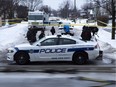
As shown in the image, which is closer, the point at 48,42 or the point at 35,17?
the point at 48,42

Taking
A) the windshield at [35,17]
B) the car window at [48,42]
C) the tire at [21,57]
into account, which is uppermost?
the car window at [48,42]

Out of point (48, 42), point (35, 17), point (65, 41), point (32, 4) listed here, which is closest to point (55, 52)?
point (48, 42)

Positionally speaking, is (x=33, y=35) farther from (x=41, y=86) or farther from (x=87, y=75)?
(x=41, y=86)

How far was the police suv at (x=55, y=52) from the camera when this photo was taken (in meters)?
16.0

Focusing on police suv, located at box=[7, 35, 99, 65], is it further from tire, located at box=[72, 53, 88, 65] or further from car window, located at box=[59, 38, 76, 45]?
car window, located at box=[59, 38, 76, 45]

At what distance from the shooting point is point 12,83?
10766 millimetres

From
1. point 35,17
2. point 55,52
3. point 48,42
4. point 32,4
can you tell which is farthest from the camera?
point 32,4

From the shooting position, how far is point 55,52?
16109 millimetres

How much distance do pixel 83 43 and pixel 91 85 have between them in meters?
6.03

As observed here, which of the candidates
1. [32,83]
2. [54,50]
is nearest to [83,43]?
[54,50]

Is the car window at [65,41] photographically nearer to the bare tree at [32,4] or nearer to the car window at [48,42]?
the car window at [48,42]

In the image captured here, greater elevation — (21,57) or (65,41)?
(65,41)

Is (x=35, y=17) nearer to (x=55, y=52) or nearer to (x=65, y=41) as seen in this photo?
(x=65, y=41)

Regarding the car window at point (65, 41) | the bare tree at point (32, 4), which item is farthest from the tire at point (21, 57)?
the bare tree at point (32, 4)
